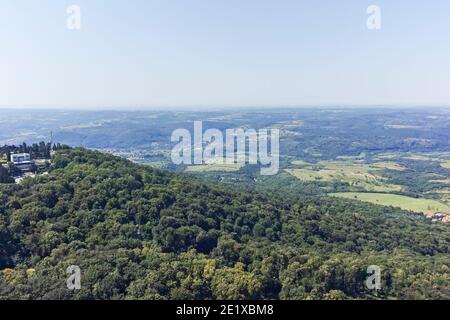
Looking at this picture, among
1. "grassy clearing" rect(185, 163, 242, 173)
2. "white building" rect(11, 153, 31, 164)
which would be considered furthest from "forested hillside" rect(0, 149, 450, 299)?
"grassy clearing" rect(185, 163, 242, 173)

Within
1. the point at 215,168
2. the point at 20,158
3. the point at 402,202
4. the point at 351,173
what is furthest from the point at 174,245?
the point at 351,173

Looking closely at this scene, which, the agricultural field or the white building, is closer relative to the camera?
the white building

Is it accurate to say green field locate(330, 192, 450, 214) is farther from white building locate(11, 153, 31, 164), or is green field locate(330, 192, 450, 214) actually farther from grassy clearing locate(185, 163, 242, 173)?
white building locate(11, 153, 31, 164)

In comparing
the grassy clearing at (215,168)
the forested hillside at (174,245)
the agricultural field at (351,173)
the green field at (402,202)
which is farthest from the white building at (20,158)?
the agricultural field at (351,173)
